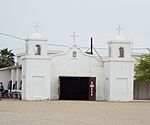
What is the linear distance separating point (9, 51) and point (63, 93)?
162ft

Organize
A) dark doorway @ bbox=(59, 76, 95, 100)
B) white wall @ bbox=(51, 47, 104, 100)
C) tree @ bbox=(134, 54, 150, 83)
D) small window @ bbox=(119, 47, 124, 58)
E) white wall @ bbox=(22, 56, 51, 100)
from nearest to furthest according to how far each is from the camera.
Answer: white wall @ bbox=(22, 56, 51, 100) < white wall @ bbox=(51, 47, 104, 100) < dark doorway @ bbox=(59, 76, 95, 100) < small window @ bbox=(119, 47, 124, 58) < tree @ bbox=(134, 54, 150, 83)

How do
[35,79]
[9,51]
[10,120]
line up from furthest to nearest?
[9,51] < [35,79] < [10,120]

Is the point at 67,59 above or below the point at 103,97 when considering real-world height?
above

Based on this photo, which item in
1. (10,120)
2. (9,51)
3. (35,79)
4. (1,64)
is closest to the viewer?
(10,120)

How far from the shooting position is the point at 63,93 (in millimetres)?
53406

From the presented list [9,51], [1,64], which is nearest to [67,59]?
[1,64]

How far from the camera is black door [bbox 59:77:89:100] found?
174 feet

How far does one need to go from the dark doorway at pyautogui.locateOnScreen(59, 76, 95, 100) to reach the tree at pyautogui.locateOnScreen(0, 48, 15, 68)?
1571 inches

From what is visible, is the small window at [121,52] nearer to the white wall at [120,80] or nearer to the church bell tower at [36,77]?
the white wall at [120,80]

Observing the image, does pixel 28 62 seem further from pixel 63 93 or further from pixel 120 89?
pixel 120 89

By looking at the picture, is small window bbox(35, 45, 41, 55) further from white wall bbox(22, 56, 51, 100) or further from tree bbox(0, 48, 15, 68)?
tree bbox(0, 48, 15, 68)

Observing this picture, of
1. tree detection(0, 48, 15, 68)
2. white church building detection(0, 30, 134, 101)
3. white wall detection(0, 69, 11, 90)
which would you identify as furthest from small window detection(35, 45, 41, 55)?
tree detection(0, 48, 15, 68)

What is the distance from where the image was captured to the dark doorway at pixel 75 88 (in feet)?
174

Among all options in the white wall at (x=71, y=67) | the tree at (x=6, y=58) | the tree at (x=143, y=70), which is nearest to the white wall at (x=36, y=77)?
the white wall at (x=71, y=67)
